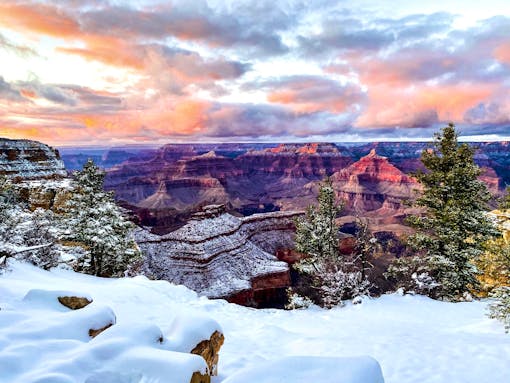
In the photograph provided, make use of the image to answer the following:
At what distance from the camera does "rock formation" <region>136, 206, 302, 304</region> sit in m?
43.8

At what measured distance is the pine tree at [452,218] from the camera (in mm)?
18609

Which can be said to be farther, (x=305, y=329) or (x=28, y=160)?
(x=28, y=160)

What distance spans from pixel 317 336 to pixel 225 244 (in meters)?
44.2

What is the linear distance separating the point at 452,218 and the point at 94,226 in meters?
22.8

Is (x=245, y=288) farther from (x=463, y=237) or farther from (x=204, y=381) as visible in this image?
(x=204, y=381)

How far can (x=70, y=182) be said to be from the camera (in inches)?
1586

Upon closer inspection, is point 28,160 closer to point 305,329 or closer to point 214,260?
point 214,260

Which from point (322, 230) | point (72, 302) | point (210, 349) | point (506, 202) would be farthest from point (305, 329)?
point (322, 230)

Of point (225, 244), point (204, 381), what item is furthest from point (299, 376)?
point (225, 244)

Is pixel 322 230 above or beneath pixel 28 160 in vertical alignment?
beneath

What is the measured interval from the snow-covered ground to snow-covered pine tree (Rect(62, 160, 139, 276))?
3653mm

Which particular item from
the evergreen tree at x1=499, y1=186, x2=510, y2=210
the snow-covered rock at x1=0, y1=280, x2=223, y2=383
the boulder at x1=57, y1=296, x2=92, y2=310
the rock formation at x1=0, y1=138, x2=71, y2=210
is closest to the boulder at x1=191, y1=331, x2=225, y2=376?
the snow-covered rock at x1=0, y1=280, x2=223, y2=383

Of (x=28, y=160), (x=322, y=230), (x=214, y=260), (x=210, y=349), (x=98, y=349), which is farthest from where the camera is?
(x=214, y=260)

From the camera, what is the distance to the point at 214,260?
49281 millimetres
